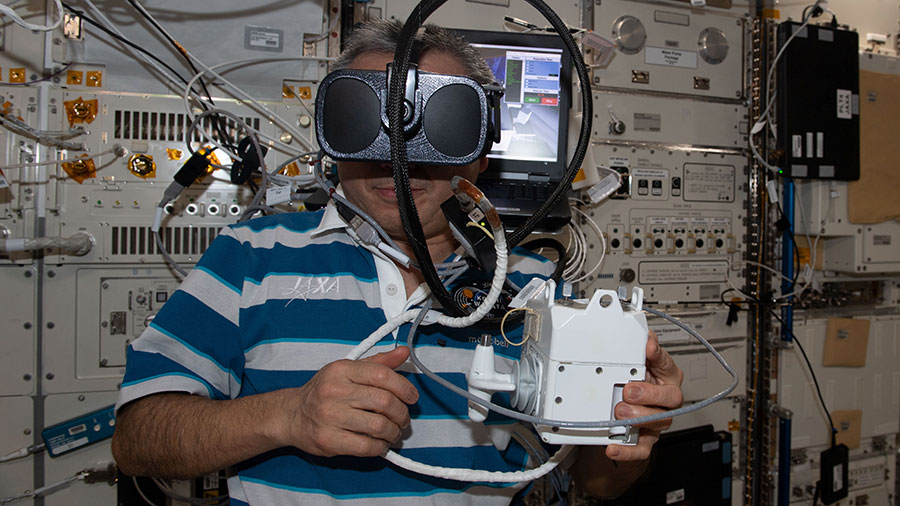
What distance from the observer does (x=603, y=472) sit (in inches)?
47.4

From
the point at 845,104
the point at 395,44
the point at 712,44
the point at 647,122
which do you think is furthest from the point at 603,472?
the point at 845,104

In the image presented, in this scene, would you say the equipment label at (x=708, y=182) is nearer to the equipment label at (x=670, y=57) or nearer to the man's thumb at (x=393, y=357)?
the equipment label at (x=670, y=57)

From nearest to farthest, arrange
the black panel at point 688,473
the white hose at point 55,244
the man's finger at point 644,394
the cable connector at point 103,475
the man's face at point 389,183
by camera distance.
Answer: the man's finger at point 644,394
the man's face at point 389,183
the white hose at point 55,244
the cable connector at point 103,475
the black panel at point 688,473

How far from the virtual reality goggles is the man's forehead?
241 mm

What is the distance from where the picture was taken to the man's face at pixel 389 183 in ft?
3.79

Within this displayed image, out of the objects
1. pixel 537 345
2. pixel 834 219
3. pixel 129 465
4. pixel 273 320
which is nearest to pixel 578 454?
pixel 537 345

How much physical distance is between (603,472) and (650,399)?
59 cm

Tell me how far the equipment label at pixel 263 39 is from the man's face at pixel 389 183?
83cm

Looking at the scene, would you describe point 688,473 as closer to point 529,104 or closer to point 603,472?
point 603,472

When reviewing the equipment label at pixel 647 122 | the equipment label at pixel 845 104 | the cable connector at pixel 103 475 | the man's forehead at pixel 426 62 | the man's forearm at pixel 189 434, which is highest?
the equipment label at pixel 845 104

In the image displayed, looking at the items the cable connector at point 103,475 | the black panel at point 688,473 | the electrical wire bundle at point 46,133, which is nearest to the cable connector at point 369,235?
the electrical wire bundle at point 46,133

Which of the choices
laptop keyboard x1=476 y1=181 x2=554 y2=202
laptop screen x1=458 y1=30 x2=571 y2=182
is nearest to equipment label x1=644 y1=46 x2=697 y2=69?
laptop screen x1=458 y1=30 x2=571 y2=182

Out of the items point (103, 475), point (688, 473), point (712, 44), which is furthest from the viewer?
point (712, 44)

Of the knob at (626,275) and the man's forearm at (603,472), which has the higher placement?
the knob at (626,275)
